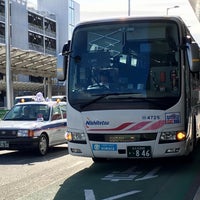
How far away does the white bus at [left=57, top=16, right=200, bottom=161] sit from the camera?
905 centimetres

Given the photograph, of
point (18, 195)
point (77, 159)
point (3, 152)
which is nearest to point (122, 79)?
point (18, 195)

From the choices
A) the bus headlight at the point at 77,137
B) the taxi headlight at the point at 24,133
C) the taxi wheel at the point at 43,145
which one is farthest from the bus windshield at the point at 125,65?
the taxi wheel at the point at 43,145

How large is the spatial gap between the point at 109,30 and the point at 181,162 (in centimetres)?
352

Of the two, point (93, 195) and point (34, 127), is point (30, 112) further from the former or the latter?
point (93, 195)

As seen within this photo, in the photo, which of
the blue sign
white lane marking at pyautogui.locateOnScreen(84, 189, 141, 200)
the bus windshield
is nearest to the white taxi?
the bus windshield

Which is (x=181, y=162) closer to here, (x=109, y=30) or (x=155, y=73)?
(x=155, y=73)

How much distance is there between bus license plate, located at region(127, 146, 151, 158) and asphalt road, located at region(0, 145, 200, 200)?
18.4 inches

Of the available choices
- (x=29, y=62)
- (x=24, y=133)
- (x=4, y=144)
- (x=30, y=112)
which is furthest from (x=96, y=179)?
(x=29, y=62)

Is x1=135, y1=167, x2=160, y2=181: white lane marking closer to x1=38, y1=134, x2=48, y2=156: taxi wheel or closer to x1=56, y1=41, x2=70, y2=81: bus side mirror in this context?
x1=56, y1=41, x2=70, y2=81: bus side mirror

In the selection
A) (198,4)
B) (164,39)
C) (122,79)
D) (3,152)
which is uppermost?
(198,4)

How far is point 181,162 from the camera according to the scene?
10805mm

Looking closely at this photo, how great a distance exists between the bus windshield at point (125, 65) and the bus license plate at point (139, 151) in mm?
797

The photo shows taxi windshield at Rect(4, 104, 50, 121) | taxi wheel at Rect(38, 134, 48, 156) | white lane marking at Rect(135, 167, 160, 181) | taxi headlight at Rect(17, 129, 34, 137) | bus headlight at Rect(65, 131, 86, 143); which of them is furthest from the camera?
taxi windshield at Rect(4, 104, 50, 121)

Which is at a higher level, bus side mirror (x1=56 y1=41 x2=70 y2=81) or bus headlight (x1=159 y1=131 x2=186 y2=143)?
bus side mirror (x1=56 y1=41 x2=70 y2=81)
